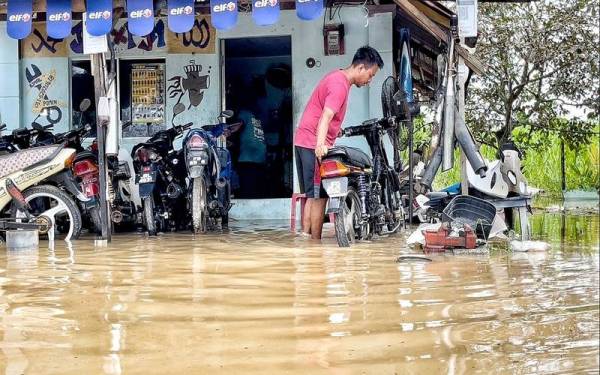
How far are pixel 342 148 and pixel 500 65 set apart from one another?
8.18 meters

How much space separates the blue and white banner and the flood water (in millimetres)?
2584

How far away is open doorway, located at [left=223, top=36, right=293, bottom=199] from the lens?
36.3 feet

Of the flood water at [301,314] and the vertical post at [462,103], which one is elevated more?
the vertical post at [462,103]

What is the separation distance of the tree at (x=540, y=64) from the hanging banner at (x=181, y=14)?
6.92 meters

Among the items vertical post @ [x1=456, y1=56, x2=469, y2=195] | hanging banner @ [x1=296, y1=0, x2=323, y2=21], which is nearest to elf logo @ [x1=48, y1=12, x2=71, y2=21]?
hanging banner @ [x1=296, y1=0, x2=323, y2=21]

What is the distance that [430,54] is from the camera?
1195cm

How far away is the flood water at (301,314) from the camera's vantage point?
2352 mm

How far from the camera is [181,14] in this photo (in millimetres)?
6938

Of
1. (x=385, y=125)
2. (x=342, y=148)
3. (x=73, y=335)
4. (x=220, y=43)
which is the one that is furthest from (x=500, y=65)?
(x=73, y=335)

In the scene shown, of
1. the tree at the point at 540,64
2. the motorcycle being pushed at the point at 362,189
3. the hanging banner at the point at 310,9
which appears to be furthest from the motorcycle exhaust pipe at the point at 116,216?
the tree at the point at 540,64

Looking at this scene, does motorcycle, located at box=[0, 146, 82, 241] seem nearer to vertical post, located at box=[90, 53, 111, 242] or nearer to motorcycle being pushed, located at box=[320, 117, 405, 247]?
vertical post, located at box=[90, 53, 111, 242]

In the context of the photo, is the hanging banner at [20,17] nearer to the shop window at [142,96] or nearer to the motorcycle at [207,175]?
the motorcycle at [207,175]

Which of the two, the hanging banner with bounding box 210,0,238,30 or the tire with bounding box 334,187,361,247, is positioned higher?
the hanging banner with bounding box 210,0,238,30

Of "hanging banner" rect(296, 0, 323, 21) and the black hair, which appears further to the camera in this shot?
"hanging banner" rect(296, 0, 323, 21)
